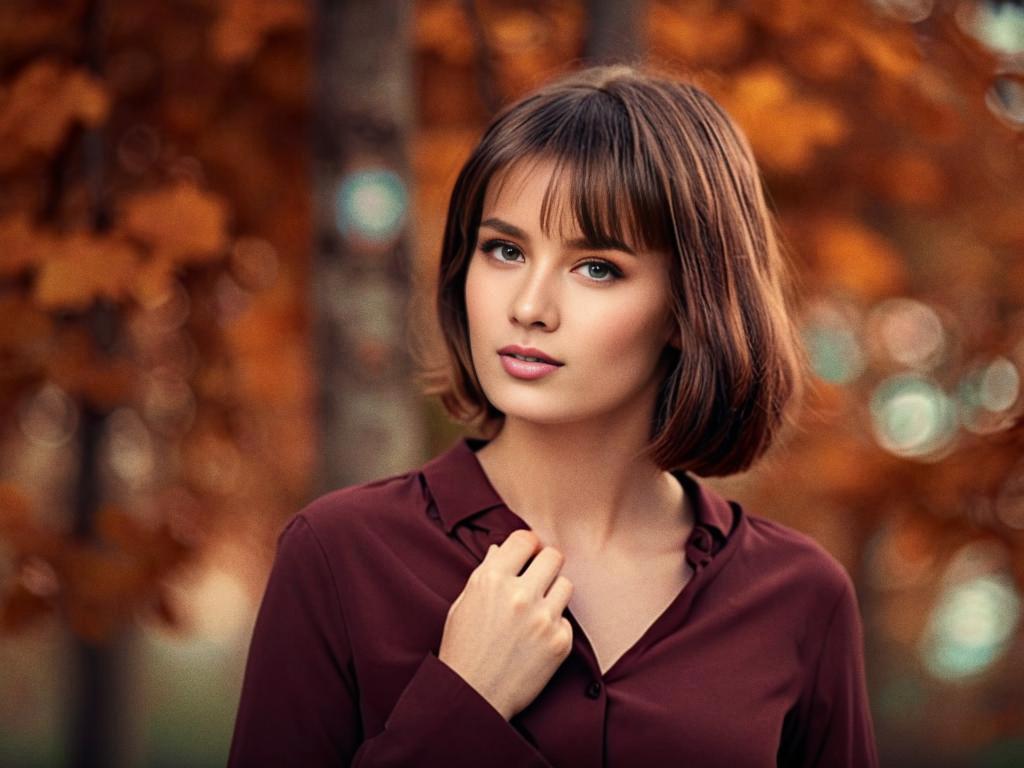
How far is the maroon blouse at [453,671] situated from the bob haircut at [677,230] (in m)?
0.19

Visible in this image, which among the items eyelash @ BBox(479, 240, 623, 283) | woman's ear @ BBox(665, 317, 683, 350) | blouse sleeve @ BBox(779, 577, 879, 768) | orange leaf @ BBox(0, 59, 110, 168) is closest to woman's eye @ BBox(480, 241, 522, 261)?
eyelash @ BBox(479, 240, 623, 283)

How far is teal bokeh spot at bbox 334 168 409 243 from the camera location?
9.04 ft

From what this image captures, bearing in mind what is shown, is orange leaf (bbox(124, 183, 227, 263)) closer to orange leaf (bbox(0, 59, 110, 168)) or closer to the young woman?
orange leaf (bbox(0, 59, 110, 168))

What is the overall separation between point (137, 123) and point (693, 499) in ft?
6.77

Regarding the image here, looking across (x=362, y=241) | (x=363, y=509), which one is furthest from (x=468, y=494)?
→ (x=362, y=241)

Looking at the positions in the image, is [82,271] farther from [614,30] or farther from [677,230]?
[677,230]

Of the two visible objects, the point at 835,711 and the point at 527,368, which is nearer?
the point at 527,368

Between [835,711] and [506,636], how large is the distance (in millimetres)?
535

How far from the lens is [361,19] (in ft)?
8.95

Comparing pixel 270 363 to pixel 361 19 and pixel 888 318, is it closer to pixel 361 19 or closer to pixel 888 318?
pixel 361 19

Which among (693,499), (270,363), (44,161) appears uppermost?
(44,161)

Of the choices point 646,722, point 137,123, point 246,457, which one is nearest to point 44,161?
point 137,123

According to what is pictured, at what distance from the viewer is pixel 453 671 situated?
5.32 ft

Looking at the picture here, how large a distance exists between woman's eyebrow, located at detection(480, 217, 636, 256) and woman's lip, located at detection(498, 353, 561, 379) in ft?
0.51
